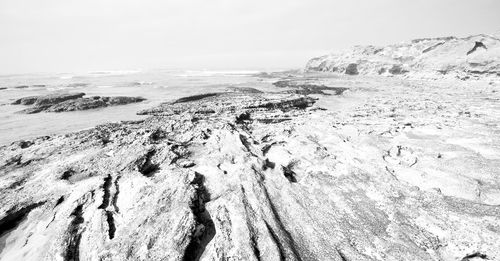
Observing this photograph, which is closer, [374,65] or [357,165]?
[357,165]

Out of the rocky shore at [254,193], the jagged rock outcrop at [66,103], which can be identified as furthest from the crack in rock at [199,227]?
the jagged rock outcrop at [66,103]

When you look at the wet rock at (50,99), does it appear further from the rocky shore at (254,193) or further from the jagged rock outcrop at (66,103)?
the rocky shore at (254,193)

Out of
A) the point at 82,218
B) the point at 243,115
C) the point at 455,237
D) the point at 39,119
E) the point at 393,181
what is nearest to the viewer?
the point at 455,237

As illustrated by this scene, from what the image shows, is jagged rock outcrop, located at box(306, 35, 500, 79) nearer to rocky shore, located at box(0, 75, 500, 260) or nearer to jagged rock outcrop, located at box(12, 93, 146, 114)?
rocky shore, located at box(0, 75, 500, 260)

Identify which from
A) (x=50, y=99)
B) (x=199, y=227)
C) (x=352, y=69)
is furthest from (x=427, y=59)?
(x=199, y=227)

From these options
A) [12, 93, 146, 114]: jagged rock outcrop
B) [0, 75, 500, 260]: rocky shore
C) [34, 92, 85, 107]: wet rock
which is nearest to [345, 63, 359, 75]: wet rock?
[12, 93, 146, 114]: jagged rock outcrop

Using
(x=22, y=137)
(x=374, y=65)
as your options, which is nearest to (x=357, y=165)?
(x=22, y=137)

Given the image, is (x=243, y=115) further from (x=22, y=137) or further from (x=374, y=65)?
(x=374, y=65)
